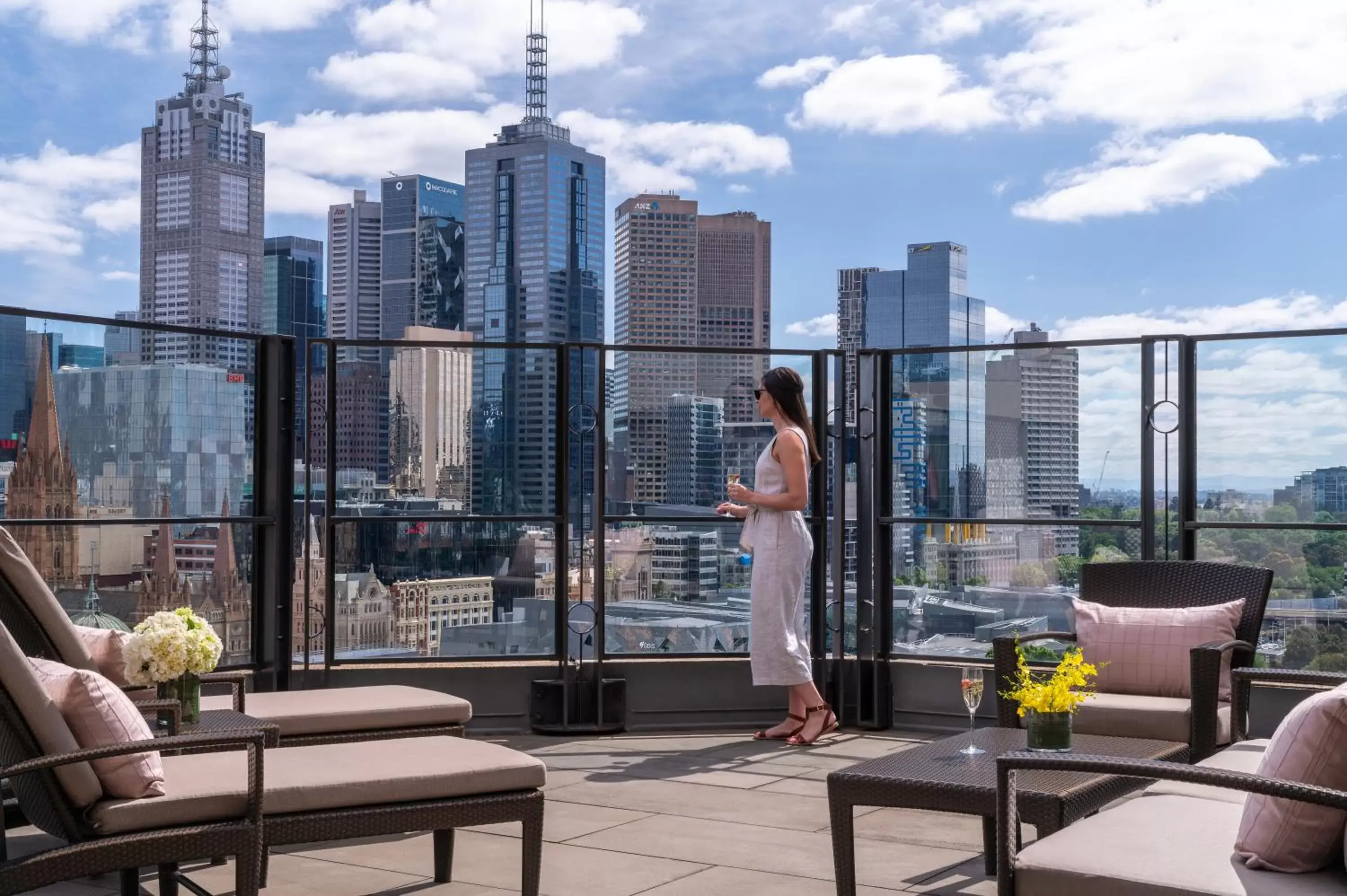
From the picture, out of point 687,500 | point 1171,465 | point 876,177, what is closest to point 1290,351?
point 1171,465

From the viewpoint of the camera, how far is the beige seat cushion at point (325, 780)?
2.82 m

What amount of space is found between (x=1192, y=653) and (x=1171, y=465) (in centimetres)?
201

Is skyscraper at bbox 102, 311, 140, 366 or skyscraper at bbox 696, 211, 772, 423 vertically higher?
skyscraper at bbox 696, 211, 772, 423

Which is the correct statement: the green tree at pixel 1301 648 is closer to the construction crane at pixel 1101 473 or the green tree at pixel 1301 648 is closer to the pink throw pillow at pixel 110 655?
the construction crane at pixel 1101 473

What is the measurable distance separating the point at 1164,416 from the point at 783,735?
2.29m

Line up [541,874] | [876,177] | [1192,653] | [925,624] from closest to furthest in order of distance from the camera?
[541,874], [1192,653], [925,624], [876,177]

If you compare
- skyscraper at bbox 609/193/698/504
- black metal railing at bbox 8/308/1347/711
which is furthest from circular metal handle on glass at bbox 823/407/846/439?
skyscraper at bbox 609/193/698/504

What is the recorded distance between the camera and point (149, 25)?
A: 75000mm

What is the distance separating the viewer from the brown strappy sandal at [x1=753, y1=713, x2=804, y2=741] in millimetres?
6230

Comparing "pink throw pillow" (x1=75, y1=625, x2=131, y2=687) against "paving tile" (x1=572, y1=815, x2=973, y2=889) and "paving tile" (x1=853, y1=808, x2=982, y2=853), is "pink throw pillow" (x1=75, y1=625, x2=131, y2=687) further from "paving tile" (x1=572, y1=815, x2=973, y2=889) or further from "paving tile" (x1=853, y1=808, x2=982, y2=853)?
"paving tile" (x1=853, y1=808, x2=982, y2=853)

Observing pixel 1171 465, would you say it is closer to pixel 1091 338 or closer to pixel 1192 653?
pixel 1091 338

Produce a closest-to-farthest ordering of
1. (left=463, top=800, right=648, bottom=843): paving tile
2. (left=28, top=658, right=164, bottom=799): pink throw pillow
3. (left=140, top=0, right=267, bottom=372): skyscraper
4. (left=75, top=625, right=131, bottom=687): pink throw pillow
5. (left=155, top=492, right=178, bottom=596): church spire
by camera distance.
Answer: (left=28, top=658, right=164, bottom=799): pink throw pillow, (left=75, top=625, right=131, bottom=687): pink throw pillow, (left=463, top=800, right=648, bottom=843): paving tile, (left=155, top=492, right=178, bottom=596): church spire, (left=140, top=0, right=267, bottom=372): skyscraper

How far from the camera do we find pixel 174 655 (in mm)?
3629

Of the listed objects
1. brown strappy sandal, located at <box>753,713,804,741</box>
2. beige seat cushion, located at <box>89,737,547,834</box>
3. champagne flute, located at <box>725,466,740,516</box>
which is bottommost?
brown strappy sandal, located at <box>753,713,804,741</box>
